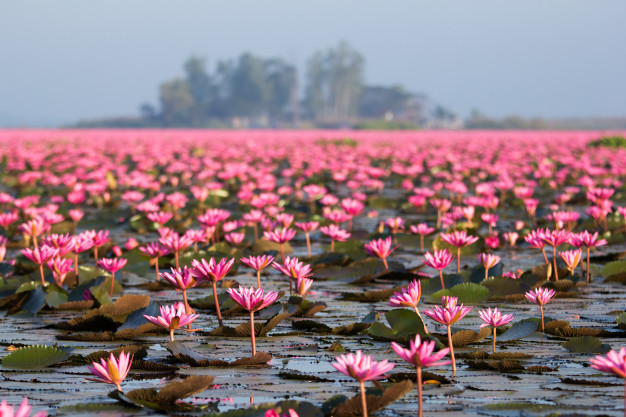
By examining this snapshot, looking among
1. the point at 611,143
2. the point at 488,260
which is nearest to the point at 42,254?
the point at 488,260

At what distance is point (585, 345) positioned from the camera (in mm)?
3104

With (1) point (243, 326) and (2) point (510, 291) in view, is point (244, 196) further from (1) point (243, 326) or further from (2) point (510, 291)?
(1) point (243, 326)

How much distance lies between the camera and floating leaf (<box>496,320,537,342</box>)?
3275mm

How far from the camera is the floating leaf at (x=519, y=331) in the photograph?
328 cm

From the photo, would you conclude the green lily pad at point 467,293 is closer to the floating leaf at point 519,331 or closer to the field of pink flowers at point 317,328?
the field of pink flowers at point 317,328

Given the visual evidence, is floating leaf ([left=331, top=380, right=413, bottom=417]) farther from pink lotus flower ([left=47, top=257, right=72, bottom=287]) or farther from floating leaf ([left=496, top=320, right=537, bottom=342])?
pink lotus flower ([left=47, top=257, right=72, bottom=287])

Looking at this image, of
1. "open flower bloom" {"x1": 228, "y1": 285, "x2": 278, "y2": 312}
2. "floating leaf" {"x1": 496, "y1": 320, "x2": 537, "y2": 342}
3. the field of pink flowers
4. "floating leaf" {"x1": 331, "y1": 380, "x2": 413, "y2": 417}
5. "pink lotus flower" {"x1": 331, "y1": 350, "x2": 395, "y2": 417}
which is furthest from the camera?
"floating leaf" {"x1": 496, "y1": 320, "x2": 537, "y2": 342}

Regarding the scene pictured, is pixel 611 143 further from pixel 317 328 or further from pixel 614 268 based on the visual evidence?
pixel 317 328

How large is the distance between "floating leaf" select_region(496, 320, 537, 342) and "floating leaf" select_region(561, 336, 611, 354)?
197mm

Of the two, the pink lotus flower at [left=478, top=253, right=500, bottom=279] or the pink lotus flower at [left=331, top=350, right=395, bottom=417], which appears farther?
the pink lotus flower at [left=478, top=253, right=500, bottom=279]

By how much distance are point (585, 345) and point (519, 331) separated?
0.29 metres

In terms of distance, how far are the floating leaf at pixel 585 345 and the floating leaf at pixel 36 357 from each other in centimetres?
197

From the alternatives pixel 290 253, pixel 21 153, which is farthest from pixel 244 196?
pixel 21 153

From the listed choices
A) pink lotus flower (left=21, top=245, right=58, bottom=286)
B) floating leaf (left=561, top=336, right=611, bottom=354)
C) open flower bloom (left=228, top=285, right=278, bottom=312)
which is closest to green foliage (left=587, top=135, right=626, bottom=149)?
floating leaf (left=561, top=336, right=611, bottom=354)
